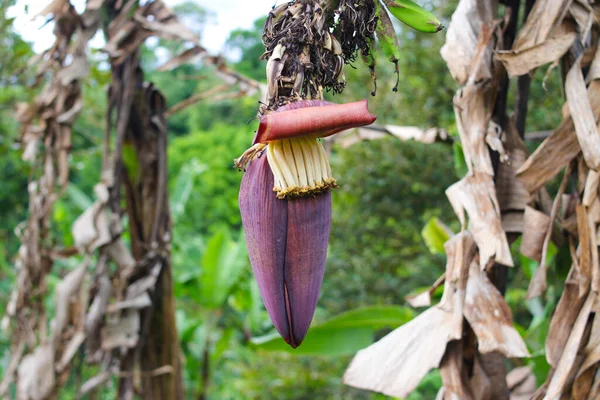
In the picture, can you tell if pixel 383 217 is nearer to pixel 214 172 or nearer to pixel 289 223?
pixel 289 223

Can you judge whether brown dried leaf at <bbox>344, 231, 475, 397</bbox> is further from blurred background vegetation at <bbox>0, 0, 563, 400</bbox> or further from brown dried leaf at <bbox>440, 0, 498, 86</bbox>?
blurred background vegetation at <bbox>0, 0, 563, 400</bbox>

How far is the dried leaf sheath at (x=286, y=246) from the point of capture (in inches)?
10.6

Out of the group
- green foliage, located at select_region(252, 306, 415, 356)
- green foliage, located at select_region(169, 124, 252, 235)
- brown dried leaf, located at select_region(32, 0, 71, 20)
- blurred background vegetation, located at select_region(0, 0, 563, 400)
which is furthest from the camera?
green foliage, located at select_region(169, 124, 252, 235)

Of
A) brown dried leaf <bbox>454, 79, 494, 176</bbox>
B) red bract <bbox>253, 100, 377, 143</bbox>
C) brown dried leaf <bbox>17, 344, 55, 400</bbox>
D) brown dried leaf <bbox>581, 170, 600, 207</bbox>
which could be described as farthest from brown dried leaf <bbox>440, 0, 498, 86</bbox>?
brown dried leaf <bbox>17, 344, 55, 400</bbox>

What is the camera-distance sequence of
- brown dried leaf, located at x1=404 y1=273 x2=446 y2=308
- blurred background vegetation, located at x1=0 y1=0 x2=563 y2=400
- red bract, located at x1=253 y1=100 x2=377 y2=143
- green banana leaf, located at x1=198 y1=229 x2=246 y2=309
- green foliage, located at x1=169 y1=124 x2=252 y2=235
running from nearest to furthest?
red bract, located at x1=253 y1=100 x2=377 y2=143, brown dried leaf, located at x1=404 y1=273 x2=446 y2=308, green banana leaf, located at x1=198 y1=229 x2=246 y2=309, blurred background vegetation, located at x1=0 y1=0 x2=563 y2=400, green foliage, located at x1=169 y1=124 x2=252 y2=235

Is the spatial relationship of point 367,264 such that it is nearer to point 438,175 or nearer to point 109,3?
point 438,175

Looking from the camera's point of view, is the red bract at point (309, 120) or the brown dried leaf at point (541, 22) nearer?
the red bract at point (309, 120)

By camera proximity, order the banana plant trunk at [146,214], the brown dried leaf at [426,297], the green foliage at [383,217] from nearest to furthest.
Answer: the brown dried leaf at [426,297] < the banana plant trunk at [146,214] < the green foliage at [383,217]

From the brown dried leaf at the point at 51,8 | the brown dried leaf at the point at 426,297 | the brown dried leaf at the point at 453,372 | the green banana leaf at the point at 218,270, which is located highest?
the brown dried leaf at the point at 51,8

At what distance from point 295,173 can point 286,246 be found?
0.04 metres

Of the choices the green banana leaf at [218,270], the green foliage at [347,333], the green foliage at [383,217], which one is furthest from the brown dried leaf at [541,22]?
the green foliage at [383,217]

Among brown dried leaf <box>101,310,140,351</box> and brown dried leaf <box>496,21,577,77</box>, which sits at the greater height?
brown dried leaf <box>496,21,577,77</box>

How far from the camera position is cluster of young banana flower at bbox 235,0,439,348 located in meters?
0.26

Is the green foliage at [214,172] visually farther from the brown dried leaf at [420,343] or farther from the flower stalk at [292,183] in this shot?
the flower stalk at [292,183]
